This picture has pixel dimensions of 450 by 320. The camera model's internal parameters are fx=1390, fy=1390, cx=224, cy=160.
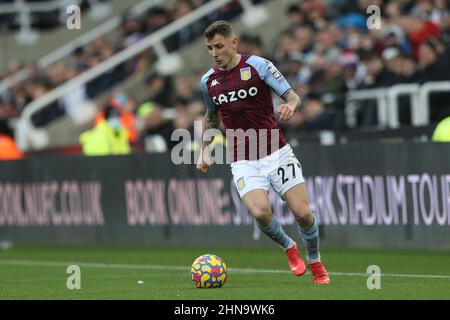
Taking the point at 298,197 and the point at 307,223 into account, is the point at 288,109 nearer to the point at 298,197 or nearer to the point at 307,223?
the point at 298,197

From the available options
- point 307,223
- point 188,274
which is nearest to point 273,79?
point 307,223

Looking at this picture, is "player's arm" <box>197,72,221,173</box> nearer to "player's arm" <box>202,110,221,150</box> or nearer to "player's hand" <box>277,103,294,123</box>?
"player's arm" <box>202,110,221,150</box>

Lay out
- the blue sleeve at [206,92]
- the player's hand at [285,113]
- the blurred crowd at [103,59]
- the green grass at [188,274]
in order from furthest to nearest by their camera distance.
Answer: the blurred crowd at [103,59], the blue sleeve at [206,92], the green grass at [188,274], the player's hand at [285,113]

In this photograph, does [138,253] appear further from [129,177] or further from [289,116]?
[289,116]

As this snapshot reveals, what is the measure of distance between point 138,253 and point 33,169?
3373 millimetres

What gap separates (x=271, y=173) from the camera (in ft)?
42.5

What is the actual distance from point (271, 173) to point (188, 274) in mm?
2519

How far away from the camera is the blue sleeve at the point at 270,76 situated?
12797mm

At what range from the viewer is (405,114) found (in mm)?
20406

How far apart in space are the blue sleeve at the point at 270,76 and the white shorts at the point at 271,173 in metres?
0.61

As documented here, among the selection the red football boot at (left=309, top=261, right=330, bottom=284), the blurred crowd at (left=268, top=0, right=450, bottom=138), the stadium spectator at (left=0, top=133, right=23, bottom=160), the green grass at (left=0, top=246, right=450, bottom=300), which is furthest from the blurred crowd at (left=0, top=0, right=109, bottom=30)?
the red football boot at (left=309, top=261, right=330, bottom=284)

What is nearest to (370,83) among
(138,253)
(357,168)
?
(357,168)

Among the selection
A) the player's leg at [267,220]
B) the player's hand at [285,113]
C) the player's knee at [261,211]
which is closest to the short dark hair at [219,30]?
the player's hand at [285,113]

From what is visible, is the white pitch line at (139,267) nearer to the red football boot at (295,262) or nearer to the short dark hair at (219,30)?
the red football boot at (295,262)
